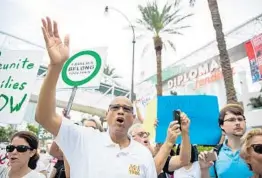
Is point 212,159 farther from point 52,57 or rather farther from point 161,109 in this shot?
point 52,57

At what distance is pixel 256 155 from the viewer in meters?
2.19

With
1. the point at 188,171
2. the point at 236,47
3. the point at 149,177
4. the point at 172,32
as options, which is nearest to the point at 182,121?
the point at 149,177

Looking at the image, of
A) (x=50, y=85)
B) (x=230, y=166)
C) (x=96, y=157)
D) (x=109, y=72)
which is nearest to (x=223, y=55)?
(x=230, y=166)

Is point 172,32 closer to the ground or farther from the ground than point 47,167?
farther from the ground

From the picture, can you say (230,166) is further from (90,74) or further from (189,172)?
(90,74)

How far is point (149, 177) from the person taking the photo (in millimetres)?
2217

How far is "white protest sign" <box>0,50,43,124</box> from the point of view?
4.13 meters

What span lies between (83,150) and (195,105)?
4.18 ft

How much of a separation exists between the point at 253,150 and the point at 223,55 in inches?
330

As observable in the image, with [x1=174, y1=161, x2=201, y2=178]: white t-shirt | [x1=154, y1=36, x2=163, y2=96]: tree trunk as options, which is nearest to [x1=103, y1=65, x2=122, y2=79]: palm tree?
[x1=154, y1=36, x2=163, y2=96]: tree trunk

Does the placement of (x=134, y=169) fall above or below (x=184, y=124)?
below

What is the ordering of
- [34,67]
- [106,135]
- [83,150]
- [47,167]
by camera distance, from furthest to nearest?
[47,167] < [34,67] < [106,135] < [83,150]

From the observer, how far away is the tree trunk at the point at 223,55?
961 centimetres

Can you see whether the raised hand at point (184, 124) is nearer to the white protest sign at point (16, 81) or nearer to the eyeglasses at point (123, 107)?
the eyeglasses at point (123, 107)
